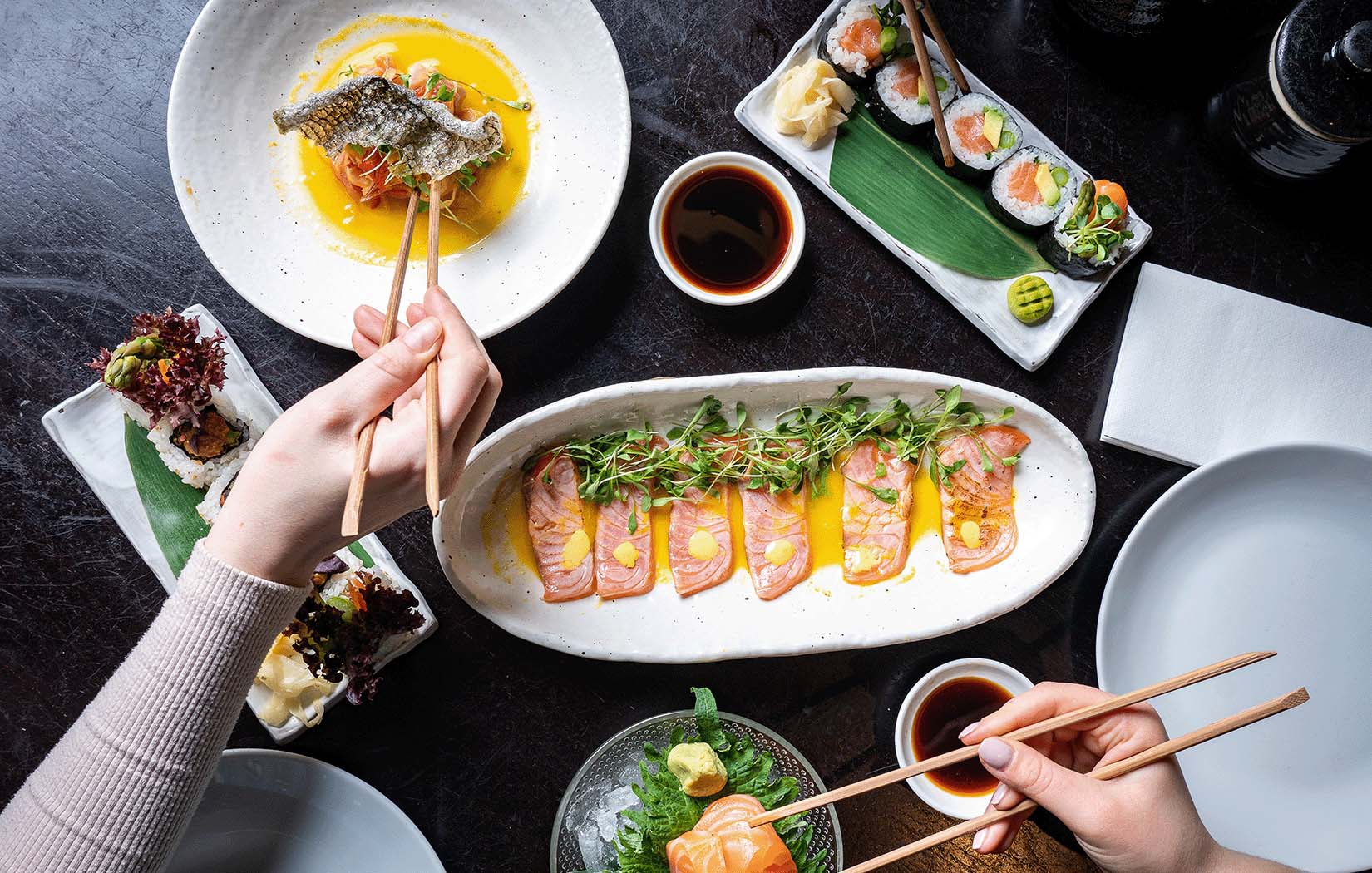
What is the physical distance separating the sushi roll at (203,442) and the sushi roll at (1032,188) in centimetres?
197

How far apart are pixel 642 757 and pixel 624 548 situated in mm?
512

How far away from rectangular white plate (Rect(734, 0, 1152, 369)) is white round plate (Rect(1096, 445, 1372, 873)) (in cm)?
59

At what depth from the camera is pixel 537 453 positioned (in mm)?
2168

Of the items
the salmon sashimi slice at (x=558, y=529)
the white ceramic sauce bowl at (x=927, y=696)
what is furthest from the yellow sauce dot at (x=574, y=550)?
the white ceramic sauce bowl at (x=927, y=696)

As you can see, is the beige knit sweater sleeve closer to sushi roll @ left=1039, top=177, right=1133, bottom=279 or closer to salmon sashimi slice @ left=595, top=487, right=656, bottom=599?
salmon sashimi slice @ left=595, top=487, right=656, bottom=599

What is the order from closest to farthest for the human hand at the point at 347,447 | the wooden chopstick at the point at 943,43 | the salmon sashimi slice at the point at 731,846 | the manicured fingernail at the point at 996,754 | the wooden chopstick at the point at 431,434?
the wooden chopstick at the point at 431,434 → the human hand at the point at 347,447 → the manicured fingernail at the point at 996,754 → the salmon sashimi slice at the point at 731,846 → the wooden chopstick at the point at 943,43

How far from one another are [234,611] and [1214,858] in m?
2.03

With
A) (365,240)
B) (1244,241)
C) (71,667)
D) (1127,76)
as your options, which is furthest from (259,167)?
(1244,241)

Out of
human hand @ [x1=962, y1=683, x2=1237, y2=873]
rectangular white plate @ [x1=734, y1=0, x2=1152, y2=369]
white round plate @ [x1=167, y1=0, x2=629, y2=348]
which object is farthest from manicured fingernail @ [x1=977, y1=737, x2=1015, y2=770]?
white round plate @ [x1=167, y1=0, x2=629, y2=348]

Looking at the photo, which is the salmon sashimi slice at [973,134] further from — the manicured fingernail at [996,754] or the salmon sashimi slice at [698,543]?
the manicured fingernail at [996,754]

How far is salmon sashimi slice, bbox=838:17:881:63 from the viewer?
2193mm

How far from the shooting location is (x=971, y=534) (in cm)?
222

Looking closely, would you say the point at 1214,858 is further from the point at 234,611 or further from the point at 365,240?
the point at 365,240

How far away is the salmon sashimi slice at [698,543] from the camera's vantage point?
2.20 meters
